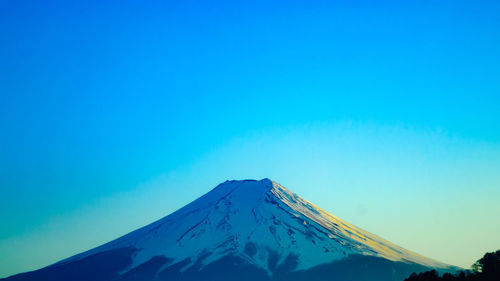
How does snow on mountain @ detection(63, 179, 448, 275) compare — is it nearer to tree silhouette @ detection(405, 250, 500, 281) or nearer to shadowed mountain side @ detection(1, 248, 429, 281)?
shadowed mountain side @ detection(1, 248, 429, 281)

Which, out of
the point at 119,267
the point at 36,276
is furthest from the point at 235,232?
the point at 36,276

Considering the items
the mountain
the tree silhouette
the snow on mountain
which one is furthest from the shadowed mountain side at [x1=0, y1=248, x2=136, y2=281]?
the tree silhouette

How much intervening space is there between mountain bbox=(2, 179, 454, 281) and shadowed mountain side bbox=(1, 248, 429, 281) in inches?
8.4

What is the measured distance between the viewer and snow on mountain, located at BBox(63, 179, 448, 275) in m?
126

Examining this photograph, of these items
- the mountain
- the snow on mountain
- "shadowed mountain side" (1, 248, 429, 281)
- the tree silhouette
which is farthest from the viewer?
the snow on mountain

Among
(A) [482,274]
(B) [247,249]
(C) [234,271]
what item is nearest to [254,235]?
(B) [247,249]

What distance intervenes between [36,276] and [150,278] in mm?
32773

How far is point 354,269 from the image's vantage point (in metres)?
119

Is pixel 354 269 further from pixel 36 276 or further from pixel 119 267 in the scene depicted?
pixel 36 276

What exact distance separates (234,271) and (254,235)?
57.2 ft

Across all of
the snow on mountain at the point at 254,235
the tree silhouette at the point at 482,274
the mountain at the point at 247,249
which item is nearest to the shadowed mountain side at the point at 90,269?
the mountain at the point at 247,249

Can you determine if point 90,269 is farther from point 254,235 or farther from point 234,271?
point 254,235

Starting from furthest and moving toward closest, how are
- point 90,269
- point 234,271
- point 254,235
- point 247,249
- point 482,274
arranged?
point 254,235, point 90,269, point 247,249, point 234,271, point 482,274

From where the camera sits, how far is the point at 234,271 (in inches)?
4626
